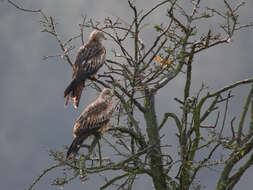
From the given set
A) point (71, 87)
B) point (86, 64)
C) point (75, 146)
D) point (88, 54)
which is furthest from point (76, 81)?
point (75, 146)

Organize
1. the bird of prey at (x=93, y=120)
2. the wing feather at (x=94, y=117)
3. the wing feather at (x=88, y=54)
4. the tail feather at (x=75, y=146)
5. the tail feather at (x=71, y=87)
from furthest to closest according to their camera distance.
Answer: the wing feather at (x=88, y=54) < the tail feather at (x=71, y=87) < the wing feather at (x=94, y=117) < the bird of prey at (x=93, y=120) < the tail feather at (x=75, y=146)

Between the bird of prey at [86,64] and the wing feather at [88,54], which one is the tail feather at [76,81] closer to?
the bird of prey at [86,64]

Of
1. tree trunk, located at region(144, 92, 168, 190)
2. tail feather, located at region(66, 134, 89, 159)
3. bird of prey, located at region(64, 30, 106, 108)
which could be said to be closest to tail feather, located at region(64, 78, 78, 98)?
bird of prey, located at region(64, 30, 106, 108)

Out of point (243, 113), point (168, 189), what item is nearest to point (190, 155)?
point (168, 189)

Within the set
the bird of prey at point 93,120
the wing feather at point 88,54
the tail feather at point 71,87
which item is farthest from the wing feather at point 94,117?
the wing feather at point 88,54

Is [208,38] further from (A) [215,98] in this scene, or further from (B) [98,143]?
(B) [98,143]

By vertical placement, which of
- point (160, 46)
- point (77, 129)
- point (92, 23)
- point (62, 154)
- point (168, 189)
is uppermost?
point (92, 23)

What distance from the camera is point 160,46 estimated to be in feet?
29.1

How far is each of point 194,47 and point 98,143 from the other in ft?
10.3

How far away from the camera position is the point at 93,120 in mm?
9789

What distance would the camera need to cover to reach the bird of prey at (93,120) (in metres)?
9.24

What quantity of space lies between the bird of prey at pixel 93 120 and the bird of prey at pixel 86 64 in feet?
1.55

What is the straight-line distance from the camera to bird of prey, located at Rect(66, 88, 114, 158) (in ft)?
30.3

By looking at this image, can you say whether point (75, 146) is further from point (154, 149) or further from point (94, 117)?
point (154, 149)
